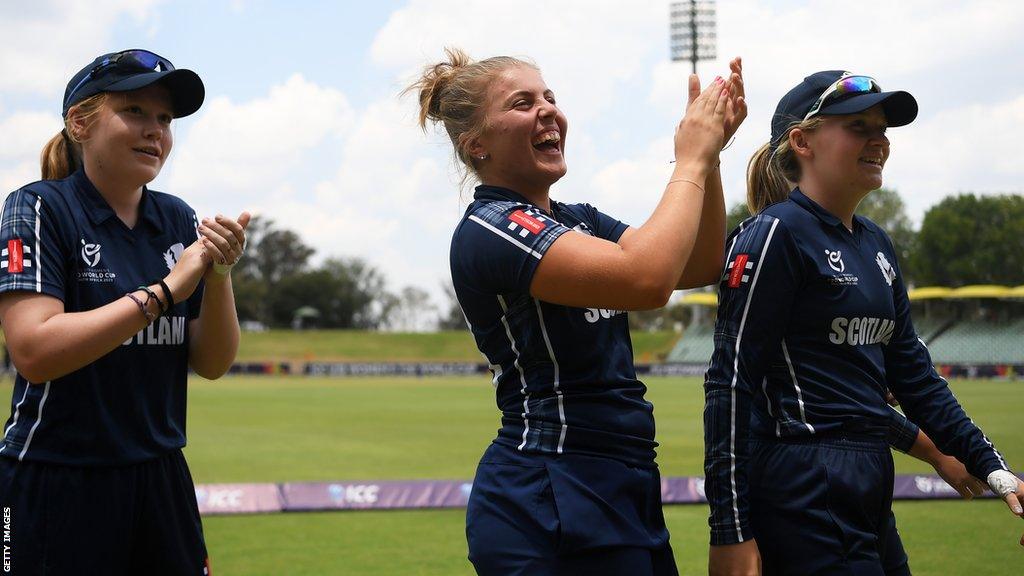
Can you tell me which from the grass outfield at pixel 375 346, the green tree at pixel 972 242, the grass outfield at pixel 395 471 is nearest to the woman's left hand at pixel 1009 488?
the grass outfield at pixel 395 471

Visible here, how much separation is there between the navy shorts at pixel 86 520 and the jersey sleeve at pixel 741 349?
163 centimetres

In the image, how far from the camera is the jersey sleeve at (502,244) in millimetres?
2660

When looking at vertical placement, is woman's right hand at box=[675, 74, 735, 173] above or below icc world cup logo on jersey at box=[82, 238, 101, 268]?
above

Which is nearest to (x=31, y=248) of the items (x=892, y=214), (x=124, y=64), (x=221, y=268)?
(x=221, y=268)

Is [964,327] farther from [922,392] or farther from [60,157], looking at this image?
[60,157]

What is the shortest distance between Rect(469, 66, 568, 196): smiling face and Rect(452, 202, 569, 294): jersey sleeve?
0.14m

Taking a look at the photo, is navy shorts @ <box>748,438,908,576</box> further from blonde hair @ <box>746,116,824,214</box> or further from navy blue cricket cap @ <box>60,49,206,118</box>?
navy blue cricket cap @ <box>60,49,206,118</box>

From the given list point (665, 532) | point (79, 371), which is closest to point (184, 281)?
point (79, 371)

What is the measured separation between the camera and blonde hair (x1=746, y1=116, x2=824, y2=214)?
143 inches

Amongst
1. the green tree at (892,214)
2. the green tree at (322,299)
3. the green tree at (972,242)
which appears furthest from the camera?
the green tree at (322,299)

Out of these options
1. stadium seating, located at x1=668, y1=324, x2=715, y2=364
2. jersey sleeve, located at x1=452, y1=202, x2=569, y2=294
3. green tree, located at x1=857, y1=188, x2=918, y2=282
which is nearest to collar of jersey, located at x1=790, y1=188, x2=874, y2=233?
jersey sleeve, located at x1=452, y1=202, x2=569, y2=294

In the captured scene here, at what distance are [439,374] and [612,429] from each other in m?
54.8

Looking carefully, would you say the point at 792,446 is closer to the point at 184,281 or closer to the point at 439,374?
the point at 184,281

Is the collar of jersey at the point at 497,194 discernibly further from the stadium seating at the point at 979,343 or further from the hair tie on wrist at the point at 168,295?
the stadium seating at the point at 979,343
